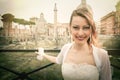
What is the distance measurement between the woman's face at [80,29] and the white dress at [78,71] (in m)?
0.22

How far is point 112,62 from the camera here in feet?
7.54

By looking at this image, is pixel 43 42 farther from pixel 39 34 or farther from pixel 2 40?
pixel 2 40

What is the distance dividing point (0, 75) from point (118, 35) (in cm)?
131

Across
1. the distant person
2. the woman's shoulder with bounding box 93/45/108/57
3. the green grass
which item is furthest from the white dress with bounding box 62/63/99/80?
the green grass

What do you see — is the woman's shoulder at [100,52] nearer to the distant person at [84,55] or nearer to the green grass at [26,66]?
the distant person at [84,55]

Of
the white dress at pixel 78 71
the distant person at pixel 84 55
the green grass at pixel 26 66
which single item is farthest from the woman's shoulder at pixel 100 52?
the green grass at pixel 26 66

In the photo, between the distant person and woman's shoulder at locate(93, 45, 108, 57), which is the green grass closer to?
the distant person

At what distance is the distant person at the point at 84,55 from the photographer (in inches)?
72.6

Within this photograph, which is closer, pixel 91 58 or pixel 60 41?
pixel 91 58

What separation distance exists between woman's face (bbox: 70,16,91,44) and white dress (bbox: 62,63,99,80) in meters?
0.22

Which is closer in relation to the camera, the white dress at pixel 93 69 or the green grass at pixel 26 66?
the white dress at pixel 93 69

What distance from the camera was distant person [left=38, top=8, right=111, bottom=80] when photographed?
1844 millimetres

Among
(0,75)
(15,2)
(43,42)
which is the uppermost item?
(15,2)

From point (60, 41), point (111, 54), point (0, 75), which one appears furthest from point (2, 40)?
point (111, 54)
